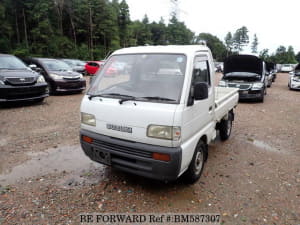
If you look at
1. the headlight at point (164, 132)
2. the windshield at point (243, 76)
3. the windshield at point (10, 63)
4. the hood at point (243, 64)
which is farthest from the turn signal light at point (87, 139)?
the hood at point (243, 64)

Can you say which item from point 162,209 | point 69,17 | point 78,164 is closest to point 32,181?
point 78,164

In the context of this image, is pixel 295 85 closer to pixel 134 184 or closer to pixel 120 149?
pixel 134 184

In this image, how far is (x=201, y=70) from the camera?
139 inches

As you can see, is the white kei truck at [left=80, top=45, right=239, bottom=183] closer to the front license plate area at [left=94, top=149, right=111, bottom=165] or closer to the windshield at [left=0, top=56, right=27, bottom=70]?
the front license plate area at [left=94, top=149, right=111, bottom=165]

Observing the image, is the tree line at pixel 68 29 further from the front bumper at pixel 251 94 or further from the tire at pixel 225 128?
the tire at pixel 225 128

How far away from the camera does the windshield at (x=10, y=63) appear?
7.89 meters

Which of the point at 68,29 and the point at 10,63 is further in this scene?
the point at 68,29

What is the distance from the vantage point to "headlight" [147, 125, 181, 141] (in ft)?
8.76

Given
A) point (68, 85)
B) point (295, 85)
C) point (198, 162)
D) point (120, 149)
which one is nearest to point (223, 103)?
point (198, 162)

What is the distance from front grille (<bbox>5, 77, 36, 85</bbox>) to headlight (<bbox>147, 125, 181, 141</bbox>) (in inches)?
252

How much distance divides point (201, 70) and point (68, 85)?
27.6 ft

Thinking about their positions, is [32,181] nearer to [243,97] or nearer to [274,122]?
[274,122]

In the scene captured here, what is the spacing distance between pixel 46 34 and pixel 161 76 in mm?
38006

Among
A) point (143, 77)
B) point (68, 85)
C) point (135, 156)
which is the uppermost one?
point (143, 77)
